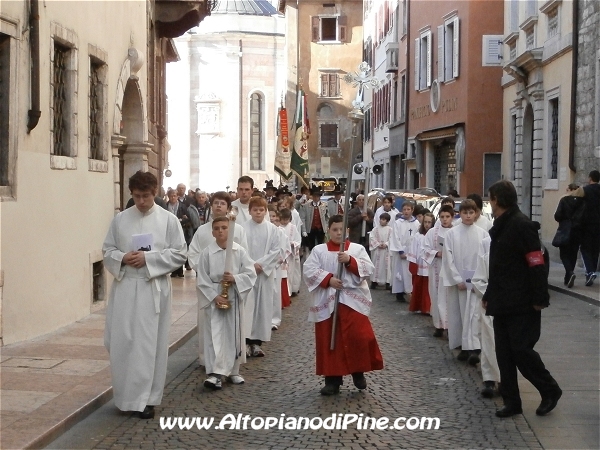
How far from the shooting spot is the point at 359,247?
9359 mm

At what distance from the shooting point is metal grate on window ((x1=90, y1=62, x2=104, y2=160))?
15336 mm

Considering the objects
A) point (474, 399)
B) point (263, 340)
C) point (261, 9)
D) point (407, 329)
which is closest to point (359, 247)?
point (474, 399)

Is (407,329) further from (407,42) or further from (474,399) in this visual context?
(407,42)

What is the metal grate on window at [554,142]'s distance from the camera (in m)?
24.2

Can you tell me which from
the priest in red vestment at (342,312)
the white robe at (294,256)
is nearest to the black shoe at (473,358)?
the priest in red vestment at (342,312)

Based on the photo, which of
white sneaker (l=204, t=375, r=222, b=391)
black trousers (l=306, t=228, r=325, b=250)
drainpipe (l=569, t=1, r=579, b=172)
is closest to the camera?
white sneaker (l=204, t=375, r=222, b=391)

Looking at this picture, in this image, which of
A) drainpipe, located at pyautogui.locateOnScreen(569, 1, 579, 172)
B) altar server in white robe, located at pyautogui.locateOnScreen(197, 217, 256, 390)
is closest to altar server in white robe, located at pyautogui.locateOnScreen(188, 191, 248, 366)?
altar server in white robe, located at pyautogui.locateOnScreen(197, 217, 256, 390)

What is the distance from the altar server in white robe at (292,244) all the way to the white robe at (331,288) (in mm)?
7367

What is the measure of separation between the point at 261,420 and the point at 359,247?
2.01 meters

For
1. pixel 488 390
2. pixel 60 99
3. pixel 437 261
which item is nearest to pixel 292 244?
pixel 437 261

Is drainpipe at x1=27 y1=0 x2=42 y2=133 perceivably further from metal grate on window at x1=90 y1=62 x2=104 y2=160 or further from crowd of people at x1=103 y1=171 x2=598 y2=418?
metal grate on window at x1=90 y1=62 x2=104 y2=160

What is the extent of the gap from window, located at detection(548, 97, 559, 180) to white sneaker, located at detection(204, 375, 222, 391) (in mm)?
16262

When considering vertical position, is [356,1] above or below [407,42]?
above

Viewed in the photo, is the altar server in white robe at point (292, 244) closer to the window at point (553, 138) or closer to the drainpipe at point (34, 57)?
the drainpipe at point (34, 57)
